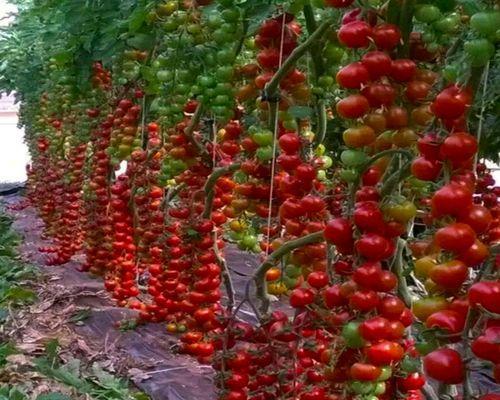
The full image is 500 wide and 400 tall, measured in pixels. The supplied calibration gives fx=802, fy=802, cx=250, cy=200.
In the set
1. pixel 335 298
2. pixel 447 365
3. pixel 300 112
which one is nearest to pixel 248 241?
pixel 300 112

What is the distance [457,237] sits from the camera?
39.1 inches

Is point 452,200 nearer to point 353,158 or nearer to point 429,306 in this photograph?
point 429,306

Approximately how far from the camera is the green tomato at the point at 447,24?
4.50ft

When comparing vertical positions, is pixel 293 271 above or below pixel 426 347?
below

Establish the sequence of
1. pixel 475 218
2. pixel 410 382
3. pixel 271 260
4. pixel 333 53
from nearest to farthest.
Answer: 1. pixel 475 218
2. pixel 410 382
3. pixel 333 53
4. pixel 271 260

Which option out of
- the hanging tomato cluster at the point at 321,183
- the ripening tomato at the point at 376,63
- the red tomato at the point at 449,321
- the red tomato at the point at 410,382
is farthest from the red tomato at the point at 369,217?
the red tomato at the point at 410,382

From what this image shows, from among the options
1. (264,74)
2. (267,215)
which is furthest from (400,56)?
(267,215)

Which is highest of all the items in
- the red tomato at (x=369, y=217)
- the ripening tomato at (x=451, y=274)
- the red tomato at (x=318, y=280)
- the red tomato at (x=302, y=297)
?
the ripening tomato at (x=451, y=274)

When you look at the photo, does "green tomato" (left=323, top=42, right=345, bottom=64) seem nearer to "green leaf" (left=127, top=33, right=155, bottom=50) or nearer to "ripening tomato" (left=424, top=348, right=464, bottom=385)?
"green leaf" (left=127, top=33, right=155, bottom=50)

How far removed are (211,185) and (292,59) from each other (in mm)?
1240

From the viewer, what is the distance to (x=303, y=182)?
179 cm

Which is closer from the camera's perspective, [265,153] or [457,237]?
[457,237]

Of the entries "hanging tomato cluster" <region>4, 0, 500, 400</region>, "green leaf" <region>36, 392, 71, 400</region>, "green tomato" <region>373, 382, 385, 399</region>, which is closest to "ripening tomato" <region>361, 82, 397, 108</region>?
"hanging tomato cluster" <region>4, 0, 500, 400</region>

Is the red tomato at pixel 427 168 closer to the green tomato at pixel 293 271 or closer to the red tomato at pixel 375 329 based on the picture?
the red tomato at pixel 375 329
